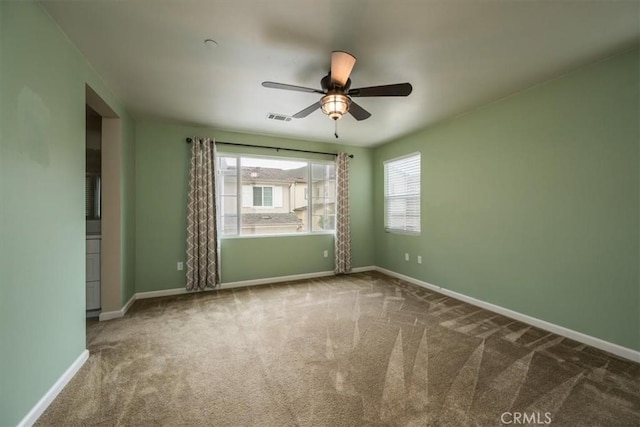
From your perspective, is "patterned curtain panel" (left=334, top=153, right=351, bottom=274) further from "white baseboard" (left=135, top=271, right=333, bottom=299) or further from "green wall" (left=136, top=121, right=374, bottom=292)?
"green wall" (left=136, top=121, right=374, bottom=292)

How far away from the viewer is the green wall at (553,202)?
2246 millimetres

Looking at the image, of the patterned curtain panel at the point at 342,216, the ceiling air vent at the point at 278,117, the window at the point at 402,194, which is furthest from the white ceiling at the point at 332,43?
the patterned curtain panel at the point at 342,216

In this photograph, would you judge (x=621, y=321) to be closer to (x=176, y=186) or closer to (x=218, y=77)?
(x=218, y=77)

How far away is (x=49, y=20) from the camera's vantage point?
179cm

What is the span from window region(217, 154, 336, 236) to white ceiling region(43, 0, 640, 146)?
1454 millimetres

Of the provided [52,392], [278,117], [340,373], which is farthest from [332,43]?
[52,392]

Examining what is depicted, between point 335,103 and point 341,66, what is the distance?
329mm

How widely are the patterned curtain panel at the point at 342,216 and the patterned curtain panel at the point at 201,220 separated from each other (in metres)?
2.17

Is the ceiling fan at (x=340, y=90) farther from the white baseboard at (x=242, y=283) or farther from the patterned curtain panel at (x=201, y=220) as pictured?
the white baseboard at (x=242, y=283)

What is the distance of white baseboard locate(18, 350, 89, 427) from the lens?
1.53m

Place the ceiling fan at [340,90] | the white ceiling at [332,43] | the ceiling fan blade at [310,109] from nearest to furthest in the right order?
the white ceiling at [332,43], the ceiling fan at [340,90], the ceiling fan blade at [310,109]

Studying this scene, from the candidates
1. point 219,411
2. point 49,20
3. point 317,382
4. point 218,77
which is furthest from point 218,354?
point 49,20

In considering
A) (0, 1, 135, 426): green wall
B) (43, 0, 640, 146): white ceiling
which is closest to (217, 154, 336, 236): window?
(43, 0, 640, 146): white ceiling

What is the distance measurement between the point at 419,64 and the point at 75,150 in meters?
2.96
